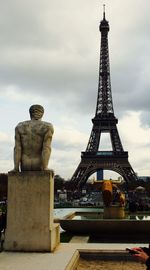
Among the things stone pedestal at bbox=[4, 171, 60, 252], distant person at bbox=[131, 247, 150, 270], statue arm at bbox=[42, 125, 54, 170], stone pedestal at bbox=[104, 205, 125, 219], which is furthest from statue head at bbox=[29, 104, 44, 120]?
stone pedestal at bbox=[104, 205, 125, 219]

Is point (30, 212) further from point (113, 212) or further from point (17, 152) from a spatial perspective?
point (113, 212)

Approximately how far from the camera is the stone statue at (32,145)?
10852 millimetres

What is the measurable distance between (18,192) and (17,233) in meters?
1.02

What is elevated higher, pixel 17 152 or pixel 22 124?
pixel 22 124

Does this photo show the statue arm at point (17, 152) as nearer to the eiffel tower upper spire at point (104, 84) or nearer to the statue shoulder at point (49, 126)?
the statue shoulder at point (49, 126)

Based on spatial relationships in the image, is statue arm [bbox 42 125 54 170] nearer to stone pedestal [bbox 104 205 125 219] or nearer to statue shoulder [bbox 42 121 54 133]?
statue shoulder [bbox 42 121 54 133]

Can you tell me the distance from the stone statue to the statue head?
315 mm

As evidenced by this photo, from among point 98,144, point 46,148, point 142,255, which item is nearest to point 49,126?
point 46,148

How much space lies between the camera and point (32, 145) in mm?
10969

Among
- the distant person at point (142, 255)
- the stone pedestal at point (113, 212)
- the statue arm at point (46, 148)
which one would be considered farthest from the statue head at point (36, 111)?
the stone pedestal at point (113, 212)

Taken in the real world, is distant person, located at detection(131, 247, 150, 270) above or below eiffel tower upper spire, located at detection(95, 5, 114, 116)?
below

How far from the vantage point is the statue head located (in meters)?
11.4

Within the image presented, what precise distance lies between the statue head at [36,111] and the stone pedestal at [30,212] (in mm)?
1614

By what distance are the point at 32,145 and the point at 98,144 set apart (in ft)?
289
